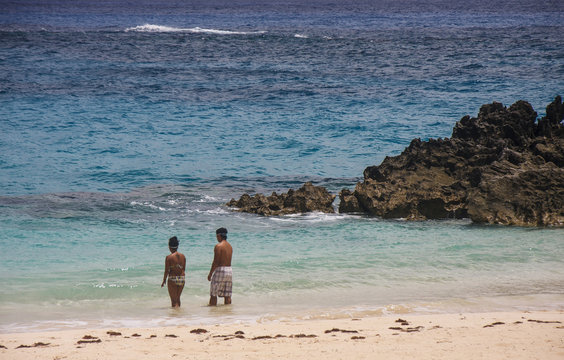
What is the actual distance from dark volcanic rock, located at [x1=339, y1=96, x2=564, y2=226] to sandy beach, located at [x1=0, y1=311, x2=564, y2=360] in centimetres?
499

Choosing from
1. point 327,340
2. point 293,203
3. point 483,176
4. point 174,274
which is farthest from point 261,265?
point 483,176

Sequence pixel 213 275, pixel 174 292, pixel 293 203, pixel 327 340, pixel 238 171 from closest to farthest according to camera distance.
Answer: pixel 327 340
pixel 174 292
pixel 213 275
pixel 293 203
pixel 238 171

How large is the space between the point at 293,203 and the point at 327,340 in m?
7.36

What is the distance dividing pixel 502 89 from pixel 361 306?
24.4 m

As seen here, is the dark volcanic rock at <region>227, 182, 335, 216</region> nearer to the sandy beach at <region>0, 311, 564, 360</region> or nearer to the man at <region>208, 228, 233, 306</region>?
the man at <region>208, 228, 233, 306</region>

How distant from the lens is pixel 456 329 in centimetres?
Result: 786

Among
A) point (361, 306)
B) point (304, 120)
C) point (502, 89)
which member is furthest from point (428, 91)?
point (361, 306)

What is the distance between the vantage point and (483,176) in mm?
13516

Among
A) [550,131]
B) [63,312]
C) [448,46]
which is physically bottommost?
[63,312]

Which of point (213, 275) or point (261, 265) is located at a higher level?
Result: point (213, 275)

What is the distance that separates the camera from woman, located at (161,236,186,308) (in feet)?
31.4

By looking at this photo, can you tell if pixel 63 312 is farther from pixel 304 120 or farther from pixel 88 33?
pixel 88 33

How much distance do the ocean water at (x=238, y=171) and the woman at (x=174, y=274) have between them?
0.24 m

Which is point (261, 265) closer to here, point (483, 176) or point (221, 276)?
point (221, 276)
